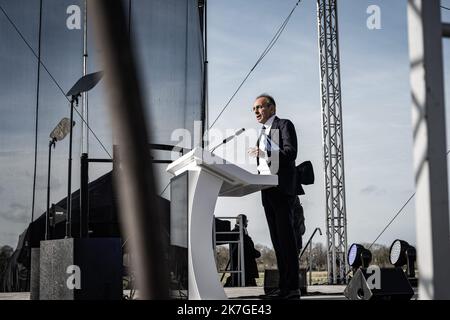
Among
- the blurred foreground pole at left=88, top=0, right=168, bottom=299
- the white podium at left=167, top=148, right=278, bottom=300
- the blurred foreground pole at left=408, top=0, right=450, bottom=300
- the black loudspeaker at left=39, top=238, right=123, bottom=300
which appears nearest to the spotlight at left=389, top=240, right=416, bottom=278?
the white podium at left=167, top=148, right=278, bottom=300

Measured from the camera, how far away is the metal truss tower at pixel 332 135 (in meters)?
6.25

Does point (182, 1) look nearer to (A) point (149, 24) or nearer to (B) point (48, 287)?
(A) point (149, 24)

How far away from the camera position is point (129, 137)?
7.2 inches

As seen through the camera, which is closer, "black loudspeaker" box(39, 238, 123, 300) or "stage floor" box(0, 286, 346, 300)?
"black loudspeaker" box(39, 238, 123, 300)

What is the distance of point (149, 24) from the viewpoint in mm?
4992

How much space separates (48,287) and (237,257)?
3.22 metres

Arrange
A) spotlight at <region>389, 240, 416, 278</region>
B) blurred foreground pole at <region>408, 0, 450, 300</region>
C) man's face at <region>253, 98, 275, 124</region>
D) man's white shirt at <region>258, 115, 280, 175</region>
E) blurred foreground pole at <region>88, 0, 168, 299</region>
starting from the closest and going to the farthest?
1. blurred foreground pole at <region>88, 0, 168, 299</region>
2. blurred foreground pole at <region>408, 0, 450, 300</region>
3. man's white shirt at <region>258, 115, 280, 175</region>
4. man's face at <region>253, 98, 275, 124</region>
5. spotlight at <region>389, 240, 416, 278</region>

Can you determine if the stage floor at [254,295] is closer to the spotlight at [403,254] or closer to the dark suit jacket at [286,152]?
the spotlight at [403,254]

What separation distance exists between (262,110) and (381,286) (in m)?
0.91

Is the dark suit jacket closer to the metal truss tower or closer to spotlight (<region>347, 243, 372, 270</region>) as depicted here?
spotlight (<region>347, 243, 372, 270</region>)

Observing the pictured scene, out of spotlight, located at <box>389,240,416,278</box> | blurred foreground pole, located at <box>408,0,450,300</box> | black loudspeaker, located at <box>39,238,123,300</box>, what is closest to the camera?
blurred foreground pole, located at <box>408,0,450,300</box>

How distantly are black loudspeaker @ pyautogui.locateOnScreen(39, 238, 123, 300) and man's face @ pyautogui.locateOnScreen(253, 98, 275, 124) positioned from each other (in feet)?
2.87

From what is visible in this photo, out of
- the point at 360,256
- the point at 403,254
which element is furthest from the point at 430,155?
the point at 403,254

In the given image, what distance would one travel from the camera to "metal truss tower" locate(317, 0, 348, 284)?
625 cm
